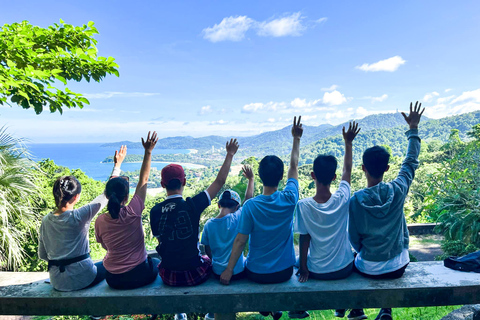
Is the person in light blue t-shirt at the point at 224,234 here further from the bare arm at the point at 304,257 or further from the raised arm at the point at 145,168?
the raised arm at the point at 145,168

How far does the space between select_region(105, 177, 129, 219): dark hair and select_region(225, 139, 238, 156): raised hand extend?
3.41ft

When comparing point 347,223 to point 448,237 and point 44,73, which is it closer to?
point 44,73

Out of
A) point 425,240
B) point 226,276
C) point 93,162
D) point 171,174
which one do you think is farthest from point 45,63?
point 93,162

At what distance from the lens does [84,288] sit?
289 centimetres

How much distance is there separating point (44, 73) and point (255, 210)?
2636 millimetres

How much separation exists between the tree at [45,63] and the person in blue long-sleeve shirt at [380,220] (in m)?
3.40

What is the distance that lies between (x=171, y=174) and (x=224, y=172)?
483mm

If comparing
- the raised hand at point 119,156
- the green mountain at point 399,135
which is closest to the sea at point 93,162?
the raised hand at point 119,156

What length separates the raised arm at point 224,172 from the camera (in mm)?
2756

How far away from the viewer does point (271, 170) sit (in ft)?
8.84

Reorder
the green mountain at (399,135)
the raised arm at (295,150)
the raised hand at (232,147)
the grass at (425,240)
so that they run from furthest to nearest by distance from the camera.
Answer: the green mountain at (399,135)
the grass at (425,240)
the raised hand at (232,147)
the raised arm at (295,150)

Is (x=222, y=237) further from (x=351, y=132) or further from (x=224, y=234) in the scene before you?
(x=351, y=132)

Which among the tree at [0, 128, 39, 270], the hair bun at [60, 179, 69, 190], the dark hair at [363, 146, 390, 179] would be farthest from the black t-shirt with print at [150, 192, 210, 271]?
the tree at [0, 128, 39, 270]

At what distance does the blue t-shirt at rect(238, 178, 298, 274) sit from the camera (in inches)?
105
